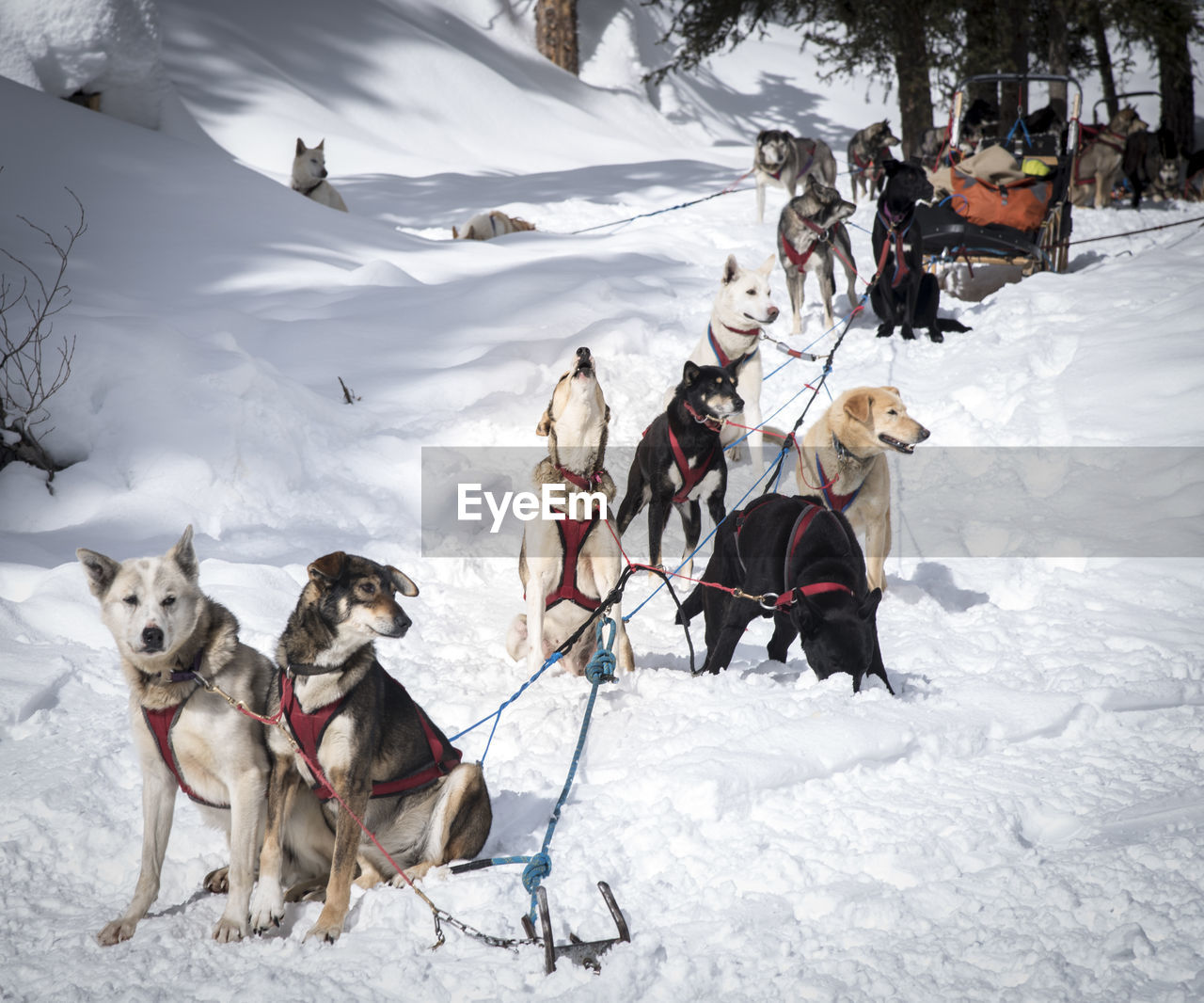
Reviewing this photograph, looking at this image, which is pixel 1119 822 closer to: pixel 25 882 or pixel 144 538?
pixel 25 882

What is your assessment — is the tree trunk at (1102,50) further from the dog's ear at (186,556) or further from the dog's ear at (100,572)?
the dog's ear at (100,572)

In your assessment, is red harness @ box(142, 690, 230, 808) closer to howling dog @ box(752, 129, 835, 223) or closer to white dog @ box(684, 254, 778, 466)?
white dog @ box(684, 254, 778, 466)

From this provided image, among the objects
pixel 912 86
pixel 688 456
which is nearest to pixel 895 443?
pixel 688 456

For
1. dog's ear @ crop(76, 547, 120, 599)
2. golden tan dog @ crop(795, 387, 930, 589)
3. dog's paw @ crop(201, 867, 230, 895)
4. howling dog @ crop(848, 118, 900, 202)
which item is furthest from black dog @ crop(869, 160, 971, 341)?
dog's paw @ crop(201, 867, 230, 895)

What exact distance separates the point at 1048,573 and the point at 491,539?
3.37 m

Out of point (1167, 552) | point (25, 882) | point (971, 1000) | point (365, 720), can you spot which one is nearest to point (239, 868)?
point (365, 720)

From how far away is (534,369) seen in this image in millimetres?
7578

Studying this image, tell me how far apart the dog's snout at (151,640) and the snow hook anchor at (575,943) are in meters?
1.24

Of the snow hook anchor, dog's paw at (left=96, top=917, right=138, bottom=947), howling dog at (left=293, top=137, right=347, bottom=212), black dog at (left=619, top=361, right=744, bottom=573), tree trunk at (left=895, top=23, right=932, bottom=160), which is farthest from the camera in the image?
tree trunk at (left=895, top=23, right=932, bottom=160)

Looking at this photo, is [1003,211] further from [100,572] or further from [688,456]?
[100,572]

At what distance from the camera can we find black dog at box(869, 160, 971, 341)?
8289mm

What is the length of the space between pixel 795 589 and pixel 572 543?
40.8 inches

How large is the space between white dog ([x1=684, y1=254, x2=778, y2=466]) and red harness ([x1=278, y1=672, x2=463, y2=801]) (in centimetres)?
404

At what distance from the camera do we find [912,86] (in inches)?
555
